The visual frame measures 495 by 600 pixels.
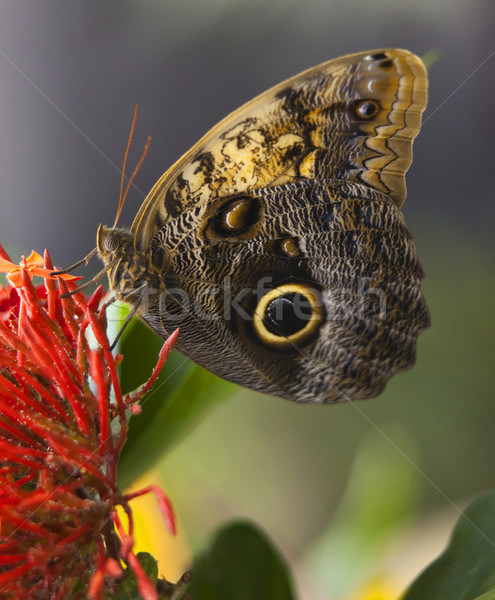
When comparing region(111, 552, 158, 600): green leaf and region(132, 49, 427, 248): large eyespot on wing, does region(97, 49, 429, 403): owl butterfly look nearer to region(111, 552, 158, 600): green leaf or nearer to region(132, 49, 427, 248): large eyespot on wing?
region(132, 49, 427, 248): large eyespot on wing

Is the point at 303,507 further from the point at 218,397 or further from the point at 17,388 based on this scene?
the point at 17,388

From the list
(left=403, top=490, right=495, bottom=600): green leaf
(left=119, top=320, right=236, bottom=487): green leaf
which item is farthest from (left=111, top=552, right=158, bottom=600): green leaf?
(left=403, top=490, right=495, bottom=600): green leaf

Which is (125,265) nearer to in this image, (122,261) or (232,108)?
(122,261)

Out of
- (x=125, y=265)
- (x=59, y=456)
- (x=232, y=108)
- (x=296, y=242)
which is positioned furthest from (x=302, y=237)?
(x=232, y=108)

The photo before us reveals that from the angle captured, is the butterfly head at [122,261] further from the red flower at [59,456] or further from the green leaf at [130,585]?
the green leaf at [130,585]

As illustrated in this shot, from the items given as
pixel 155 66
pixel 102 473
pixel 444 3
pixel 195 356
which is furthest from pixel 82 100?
pixel 102 473
